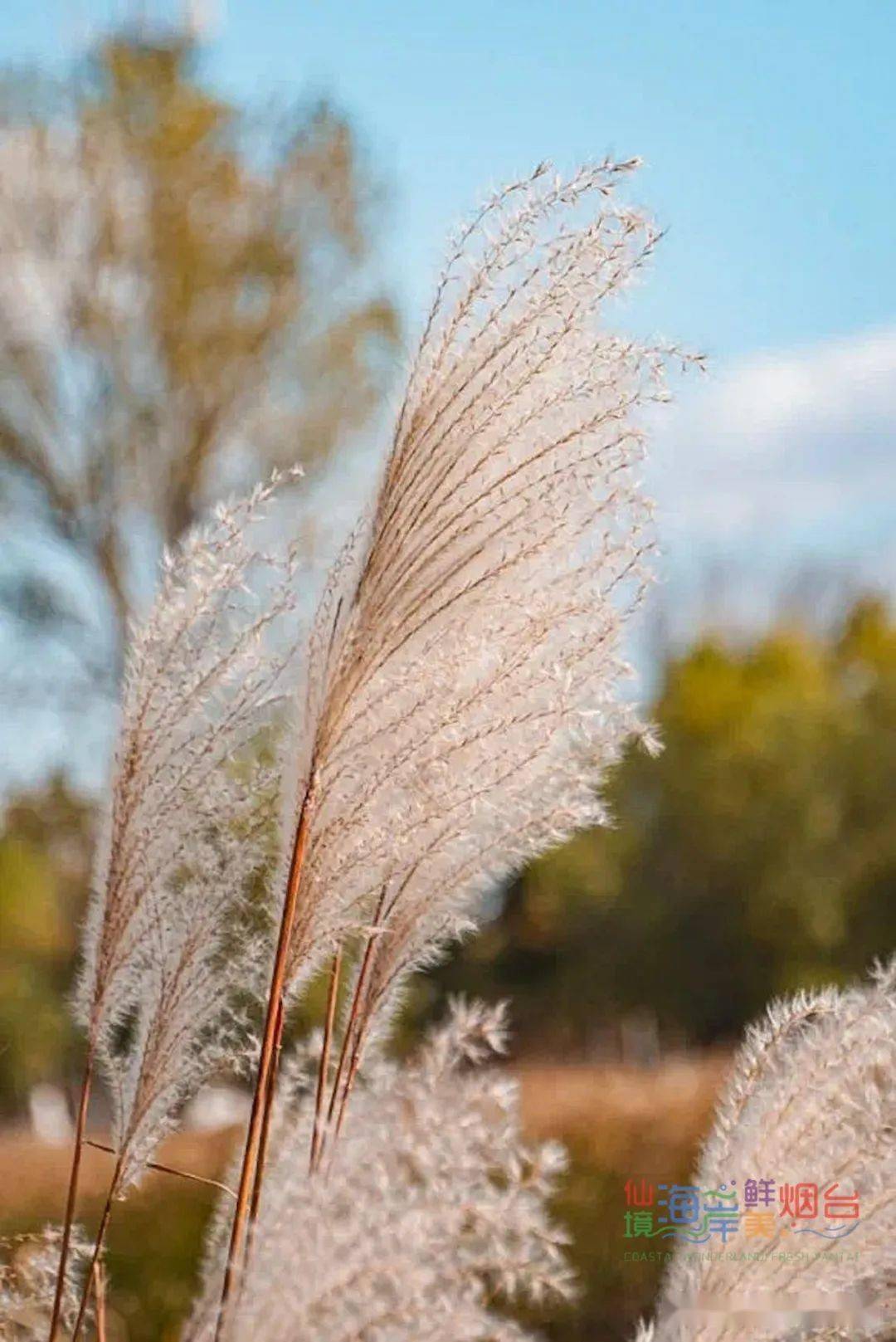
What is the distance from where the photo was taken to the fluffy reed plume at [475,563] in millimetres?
1257

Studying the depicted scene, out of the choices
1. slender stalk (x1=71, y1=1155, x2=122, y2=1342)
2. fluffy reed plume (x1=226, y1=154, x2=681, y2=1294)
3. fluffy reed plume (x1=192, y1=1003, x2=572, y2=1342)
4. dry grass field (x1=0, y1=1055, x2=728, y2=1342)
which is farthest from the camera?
dry grass field (x1=0, y1=1055, x2=728, y2=1342)

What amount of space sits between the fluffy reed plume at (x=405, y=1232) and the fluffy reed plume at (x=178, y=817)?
9.2 inches

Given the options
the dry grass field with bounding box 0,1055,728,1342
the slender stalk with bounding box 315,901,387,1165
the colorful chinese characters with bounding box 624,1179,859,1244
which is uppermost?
the dry grass field with bounding box 0,1055,728,1342

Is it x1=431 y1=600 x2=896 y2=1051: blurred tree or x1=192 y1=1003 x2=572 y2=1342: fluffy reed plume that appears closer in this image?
x1=192 y1=1003 x2=572 y2=1342: fluffy reed plume

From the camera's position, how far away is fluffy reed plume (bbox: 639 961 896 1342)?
126 cm

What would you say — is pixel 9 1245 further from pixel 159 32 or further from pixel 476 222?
pixel 159 32

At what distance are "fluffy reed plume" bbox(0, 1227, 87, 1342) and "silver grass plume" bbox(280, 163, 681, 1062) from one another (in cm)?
38

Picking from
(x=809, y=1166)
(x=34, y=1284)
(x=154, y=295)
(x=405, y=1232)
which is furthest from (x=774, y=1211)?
Answer: (x=154, y=295)

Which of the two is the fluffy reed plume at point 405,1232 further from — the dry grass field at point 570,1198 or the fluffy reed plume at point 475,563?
the dry grass field at point 570,1198

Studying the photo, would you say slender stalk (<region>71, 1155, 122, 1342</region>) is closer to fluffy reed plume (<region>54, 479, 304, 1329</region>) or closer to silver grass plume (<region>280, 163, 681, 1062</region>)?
fluffy reed plume (<region>54, 479, 304, 1329</region>)

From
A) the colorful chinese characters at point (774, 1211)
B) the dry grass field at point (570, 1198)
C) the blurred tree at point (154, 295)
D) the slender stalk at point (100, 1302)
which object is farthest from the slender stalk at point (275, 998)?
the blurred tree at point (154, 295)

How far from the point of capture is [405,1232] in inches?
41.3

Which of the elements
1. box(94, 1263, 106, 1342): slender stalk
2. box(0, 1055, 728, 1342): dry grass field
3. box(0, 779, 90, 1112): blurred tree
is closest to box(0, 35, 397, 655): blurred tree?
box(0, 779, 90, 1112): blurred tree

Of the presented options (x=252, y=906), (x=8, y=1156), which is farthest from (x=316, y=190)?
(x=252, y=906)
